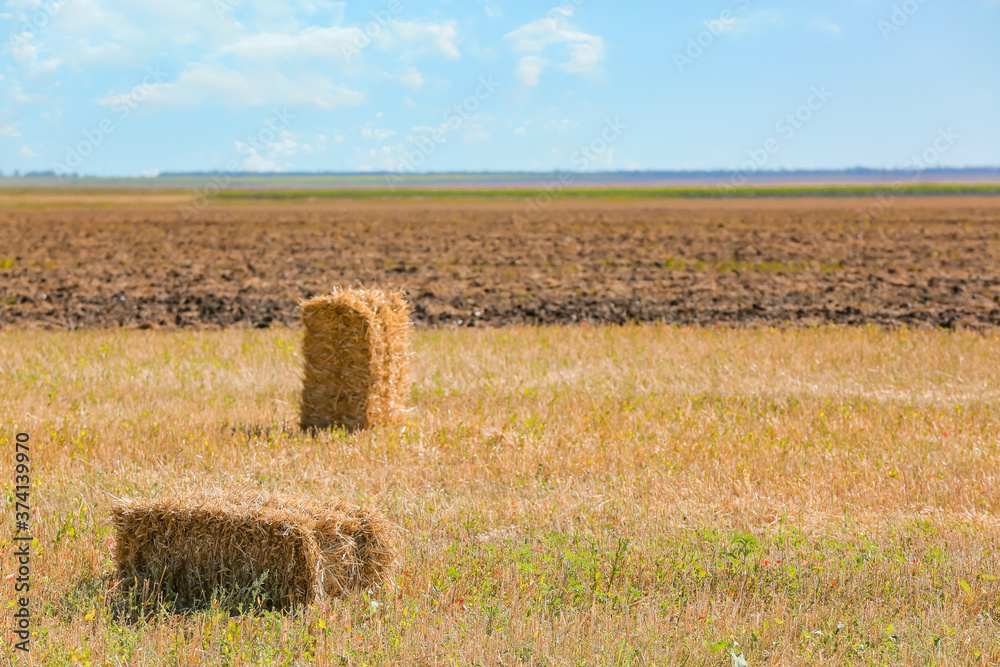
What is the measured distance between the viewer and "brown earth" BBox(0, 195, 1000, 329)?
1859 centimetres

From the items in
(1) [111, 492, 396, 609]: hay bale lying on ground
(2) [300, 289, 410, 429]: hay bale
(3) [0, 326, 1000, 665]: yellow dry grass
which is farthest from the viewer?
(2) [300, 289, 410, 429]: hay bale

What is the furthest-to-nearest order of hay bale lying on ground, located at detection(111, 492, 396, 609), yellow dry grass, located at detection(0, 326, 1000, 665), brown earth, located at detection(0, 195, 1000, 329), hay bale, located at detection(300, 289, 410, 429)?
1. brown earth, located at detection(0, 195, 1000, 329)
2. hay bale, located at detection(300, 289, 410, 429)
3. hay bale lying on ground, located at detection(111, 492, 396, 609)
4. yellow dry grass, located at detection(0, 326, 1000, 665)

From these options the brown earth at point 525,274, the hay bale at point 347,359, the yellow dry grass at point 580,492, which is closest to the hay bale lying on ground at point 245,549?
the yellow dry grass at point 580,492

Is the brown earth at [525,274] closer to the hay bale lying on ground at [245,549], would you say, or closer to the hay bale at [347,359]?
the hay bale at [347,359]

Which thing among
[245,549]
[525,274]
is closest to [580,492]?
[245,549]

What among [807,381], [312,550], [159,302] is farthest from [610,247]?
[312,550]

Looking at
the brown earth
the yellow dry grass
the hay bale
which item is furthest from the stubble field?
the brown earth

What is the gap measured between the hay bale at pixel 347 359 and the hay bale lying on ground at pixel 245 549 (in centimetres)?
390

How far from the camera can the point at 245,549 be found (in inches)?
210

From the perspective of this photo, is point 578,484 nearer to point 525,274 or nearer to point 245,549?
point 245,549

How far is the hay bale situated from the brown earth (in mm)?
8146

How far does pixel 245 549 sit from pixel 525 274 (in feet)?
67.8

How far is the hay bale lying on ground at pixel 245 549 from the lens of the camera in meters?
5.28

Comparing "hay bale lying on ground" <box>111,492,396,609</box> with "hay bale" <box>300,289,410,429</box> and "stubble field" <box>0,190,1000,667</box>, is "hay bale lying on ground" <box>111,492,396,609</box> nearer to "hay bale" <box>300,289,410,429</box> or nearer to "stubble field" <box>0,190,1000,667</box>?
"stubble field" <box>0,190,1000,667</box>
